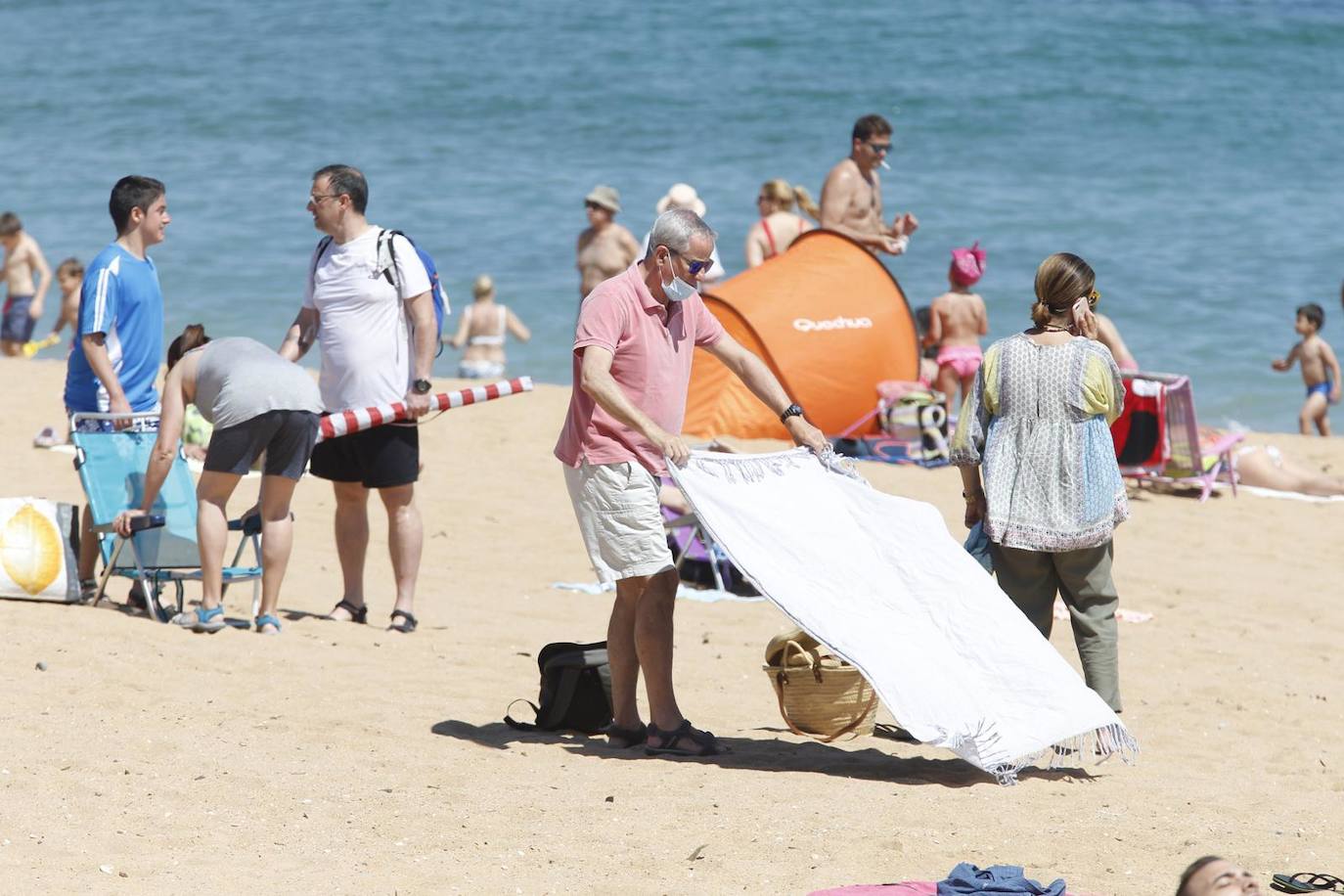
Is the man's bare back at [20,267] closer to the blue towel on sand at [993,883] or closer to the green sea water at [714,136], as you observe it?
the green sea water at [714,136]

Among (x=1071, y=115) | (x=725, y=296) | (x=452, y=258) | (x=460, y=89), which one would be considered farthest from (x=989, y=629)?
(x=460, y=89)

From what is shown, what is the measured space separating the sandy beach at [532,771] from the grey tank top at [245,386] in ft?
2.80

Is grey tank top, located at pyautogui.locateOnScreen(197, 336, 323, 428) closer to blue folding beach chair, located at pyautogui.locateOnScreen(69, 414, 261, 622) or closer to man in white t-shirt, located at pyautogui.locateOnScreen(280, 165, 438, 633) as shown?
man in white t-shirt, located at pyautogui.locateOnScreen(280, 165, 438, 633)

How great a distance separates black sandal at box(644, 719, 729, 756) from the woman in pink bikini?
24.9ft

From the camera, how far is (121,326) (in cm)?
693

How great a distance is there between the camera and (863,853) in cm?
443

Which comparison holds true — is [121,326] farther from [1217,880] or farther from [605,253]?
[605,253]

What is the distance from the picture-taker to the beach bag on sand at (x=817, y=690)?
5.62m

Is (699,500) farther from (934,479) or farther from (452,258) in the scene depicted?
(452,258)

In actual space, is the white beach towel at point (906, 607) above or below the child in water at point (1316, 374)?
above

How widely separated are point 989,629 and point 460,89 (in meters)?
25.9

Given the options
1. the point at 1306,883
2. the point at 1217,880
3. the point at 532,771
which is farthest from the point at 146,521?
the point at 1217,880

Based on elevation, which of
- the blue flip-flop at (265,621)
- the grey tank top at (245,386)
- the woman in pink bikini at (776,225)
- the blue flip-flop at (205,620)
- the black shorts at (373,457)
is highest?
the woman in pink bikini at (776,225)

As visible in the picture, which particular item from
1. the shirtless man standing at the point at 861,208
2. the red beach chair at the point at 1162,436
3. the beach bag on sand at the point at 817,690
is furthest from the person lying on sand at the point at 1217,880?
the shirtless man standing at the point at 861,208
